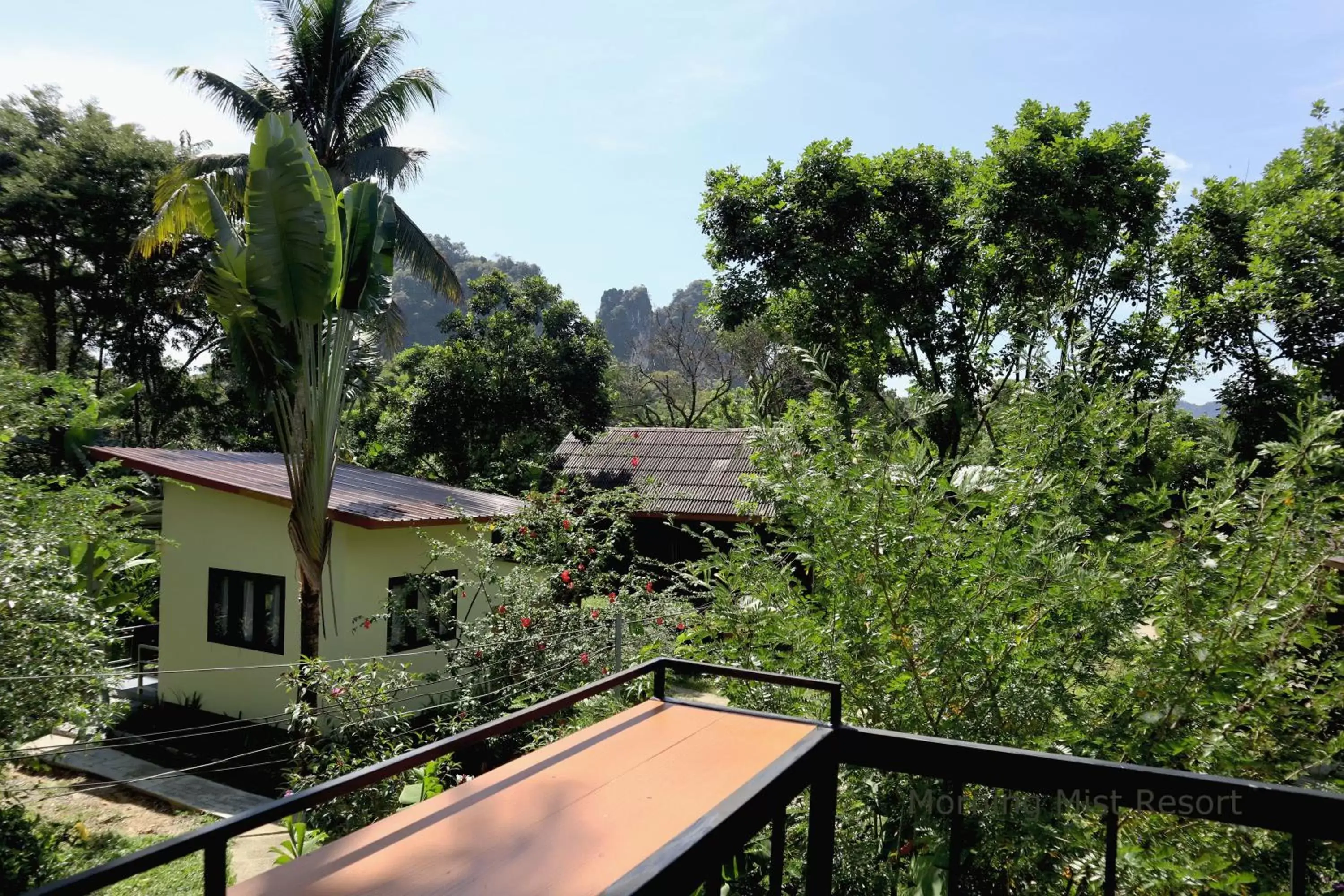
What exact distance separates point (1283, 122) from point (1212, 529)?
31.2ft

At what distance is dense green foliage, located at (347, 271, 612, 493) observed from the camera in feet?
59.5

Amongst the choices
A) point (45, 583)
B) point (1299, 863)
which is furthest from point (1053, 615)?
point (45, 583)

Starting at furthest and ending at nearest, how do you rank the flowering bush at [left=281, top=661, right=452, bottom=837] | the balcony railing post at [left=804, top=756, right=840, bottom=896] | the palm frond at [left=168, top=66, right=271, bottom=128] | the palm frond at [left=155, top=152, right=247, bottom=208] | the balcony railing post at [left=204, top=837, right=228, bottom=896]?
the palm frond at [left=168, top=66, right=271, bottom=128]
the palm frond at [left=155, top=152, right=247, bottom=208]
the flowering bush at [left=281, top=661, right=452, bottom=837]
the balcony railing post at [left=804, top=756, right=840, bottom=896]
the balcony railing post at [left=204, top=837, right=228, bottom=896]

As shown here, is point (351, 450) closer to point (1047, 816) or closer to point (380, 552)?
point (380, 552)

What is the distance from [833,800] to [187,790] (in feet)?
26.6

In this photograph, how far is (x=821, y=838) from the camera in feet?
5.47

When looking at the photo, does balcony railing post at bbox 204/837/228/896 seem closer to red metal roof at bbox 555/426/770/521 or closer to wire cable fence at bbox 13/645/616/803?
wire cable fence at bbox 13/645/616/803

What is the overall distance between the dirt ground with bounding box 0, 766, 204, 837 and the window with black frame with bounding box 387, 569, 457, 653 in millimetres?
2591

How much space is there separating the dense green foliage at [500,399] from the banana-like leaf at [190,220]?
702 centimetres

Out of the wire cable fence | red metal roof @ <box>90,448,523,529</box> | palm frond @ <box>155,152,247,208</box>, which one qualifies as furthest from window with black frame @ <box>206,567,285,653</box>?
palm frond @ <box>155,152,247,208</box>

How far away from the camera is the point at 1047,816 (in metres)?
2.36

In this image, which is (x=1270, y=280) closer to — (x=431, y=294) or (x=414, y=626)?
(x=414, y=626)

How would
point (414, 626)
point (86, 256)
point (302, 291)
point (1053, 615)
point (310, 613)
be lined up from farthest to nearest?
point (86, 256) < point (414, 626) < point (310, 613) < point (302, 291) < point (1053, 615)

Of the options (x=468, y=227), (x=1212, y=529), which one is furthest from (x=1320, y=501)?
(x=468, y=227)
